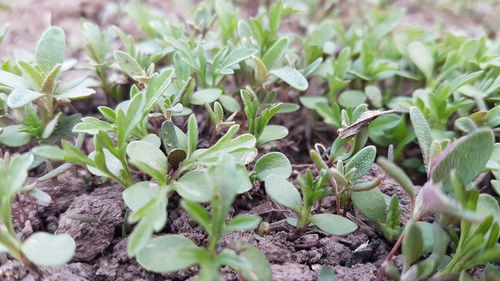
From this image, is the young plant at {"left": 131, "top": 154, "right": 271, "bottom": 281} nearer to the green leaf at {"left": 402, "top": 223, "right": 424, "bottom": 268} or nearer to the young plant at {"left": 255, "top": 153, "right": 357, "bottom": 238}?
the young plant at {"left": 255, "top": 153, "right": 357, "bottom": 238}

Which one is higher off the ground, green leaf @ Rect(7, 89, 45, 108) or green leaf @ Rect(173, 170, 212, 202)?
green leaf @ Rect(7, 89, 45, 108)

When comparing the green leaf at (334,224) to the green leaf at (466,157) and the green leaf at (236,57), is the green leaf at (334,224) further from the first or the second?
the green leaf at (236,57)

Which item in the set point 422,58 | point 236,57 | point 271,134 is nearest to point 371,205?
point 271,134

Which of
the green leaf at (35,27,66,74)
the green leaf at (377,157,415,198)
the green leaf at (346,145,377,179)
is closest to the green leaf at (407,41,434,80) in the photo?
the green leaf at (346,145,377,179)

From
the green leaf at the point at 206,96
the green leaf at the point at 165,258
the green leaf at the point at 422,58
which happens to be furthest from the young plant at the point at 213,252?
the green leaf at the point at 422,58

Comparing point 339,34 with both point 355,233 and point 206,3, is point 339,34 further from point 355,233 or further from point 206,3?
point 355,233

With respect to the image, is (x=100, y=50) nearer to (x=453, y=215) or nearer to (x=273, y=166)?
(x=273, y=166)

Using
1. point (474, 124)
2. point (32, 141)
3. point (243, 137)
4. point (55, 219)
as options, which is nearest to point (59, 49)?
point (32, 141)

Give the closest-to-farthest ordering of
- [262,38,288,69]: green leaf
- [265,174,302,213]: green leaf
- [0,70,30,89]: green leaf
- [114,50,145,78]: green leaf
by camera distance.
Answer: [265,174,302,213]: green leaf < [0,70,30,89]: green leaf < [114,50,145,78]: green leaf < [262,38,288,69]: green leaf
